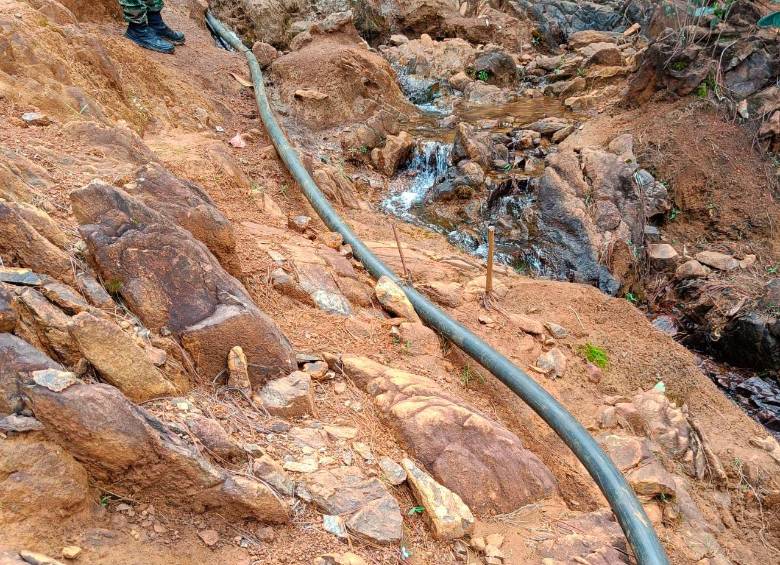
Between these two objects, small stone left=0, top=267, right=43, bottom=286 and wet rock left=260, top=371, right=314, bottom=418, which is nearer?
small stone left=0, top=267, right=43, bottom=286

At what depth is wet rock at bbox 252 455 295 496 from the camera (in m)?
2.20

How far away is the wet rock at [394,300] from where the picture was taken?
13.5 feet

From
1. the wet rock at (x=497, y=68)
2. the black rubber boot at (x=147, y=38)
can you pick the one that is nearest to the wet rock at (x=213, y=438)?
the black rubber boot at (x=147, y=38)

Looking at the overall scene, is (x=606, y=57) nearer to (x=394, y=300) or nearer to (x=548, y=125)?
(x=548, y=125)

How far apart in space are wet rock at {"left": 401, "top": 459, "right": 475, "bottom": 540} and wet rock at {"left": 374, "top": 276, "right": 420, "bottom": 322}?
5.18 ft

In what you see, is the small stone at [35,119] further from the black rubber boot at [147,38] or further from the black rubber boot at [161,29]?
the black rubber boot at [161,29]

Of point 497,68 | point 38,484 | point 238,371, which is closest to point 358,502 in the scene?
point 238,371

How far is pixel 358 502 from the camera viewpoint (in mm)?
2350

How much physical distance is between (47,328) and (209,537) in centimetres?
103

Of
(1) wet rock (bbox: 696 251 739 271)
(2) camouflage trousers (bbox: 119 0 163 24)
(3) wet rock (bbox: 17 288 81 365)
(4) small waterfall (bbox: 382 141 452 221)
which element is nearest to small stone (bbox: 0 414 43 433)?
(3) wet rock (bbox: 17 288 81 365)

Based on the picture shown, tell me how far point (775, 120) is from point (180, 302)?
31.7 feet

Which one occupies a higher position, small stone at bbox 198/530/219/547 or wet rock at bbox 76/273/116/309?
wet rock at bbox 76/273/116/309

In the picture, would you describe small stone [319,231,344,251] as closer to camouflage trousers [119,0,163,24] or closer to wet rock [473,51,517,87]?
camouflage trousers [119,0,163,24]

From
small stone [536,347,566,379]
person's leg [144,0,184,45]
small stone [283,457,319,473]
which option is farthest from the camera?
person's leg [144,0,184,45]
